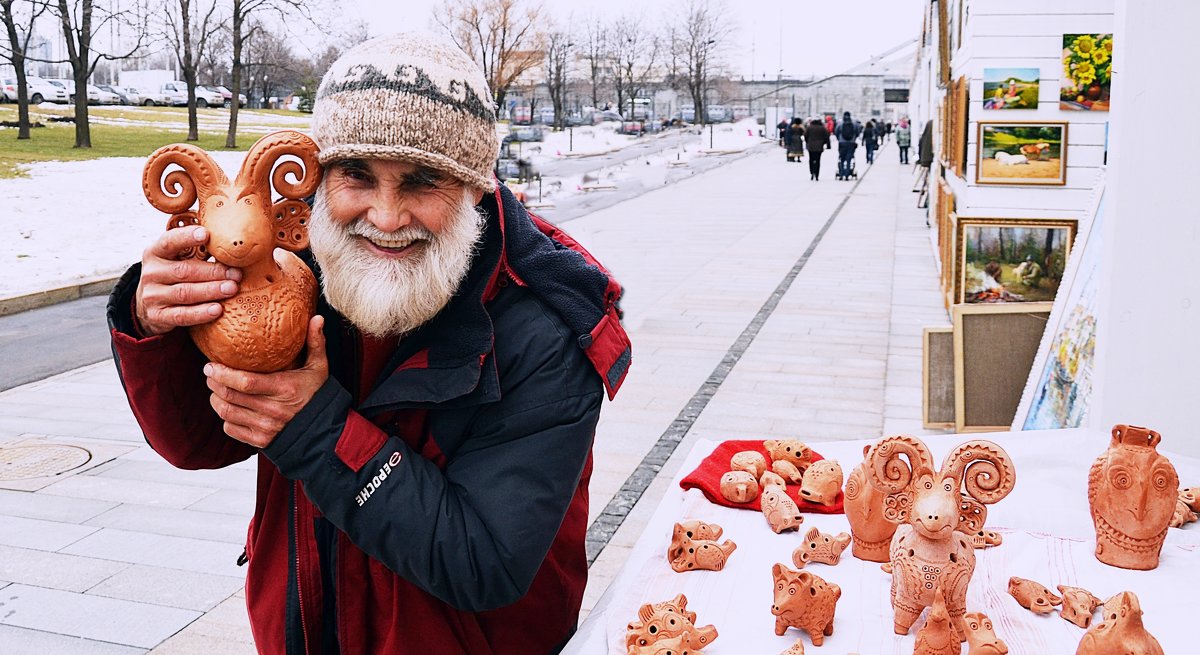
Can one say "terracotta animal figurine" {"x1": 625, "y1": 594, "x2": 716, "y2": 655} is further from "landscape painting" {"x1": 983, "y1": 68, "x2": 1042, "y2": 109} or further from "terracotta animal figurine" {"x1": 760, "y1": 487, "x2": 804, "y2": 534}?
A: "landscape painting" {"x1": 983, "y1": 68, "x2": 1042, "y2": 109}

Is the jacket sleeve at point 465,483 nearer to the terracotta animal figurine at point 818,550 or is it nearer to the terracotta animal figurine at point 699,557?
the terracotta animal figurine at point 699,557

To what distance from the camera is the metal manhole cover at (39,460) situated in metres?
5.57

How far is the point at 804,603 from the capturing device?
87.1 inches

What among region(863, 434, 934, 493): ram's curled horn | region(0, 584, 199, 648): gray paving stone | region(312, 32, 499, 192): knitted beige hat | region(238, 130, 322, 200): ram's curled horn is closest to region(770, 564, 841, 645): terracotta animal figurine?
region(863, 434, 934, 493): ram's curled horn

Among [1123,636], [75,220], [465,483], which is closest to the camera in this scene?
[465,483]

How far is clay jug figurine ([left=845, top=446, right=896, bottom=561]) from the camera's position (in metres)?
2.56

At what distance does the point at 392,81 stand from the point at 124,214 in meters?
16.5

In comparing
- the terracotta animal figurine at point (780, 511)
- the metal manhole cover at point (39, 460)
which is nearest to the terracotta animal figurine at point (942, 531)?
the terracotta animal figurine at point (780, 511)

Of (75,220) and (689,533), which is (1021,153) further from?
(75,220)

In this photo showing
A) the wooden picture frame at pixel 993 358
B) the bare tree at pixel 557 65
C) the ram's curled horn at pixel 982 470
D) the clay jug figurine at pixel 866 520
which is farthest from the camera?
the bare tree at pixel 557 65

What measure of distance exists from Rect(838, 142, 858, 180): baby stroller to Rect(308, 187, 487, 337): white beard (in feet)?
82.6

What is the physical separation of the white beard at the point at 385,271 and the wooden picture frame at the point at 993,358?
421cm

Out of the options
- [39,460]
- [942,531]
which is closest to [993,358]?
[942,531]

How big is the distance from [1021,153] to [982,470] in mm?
6548
